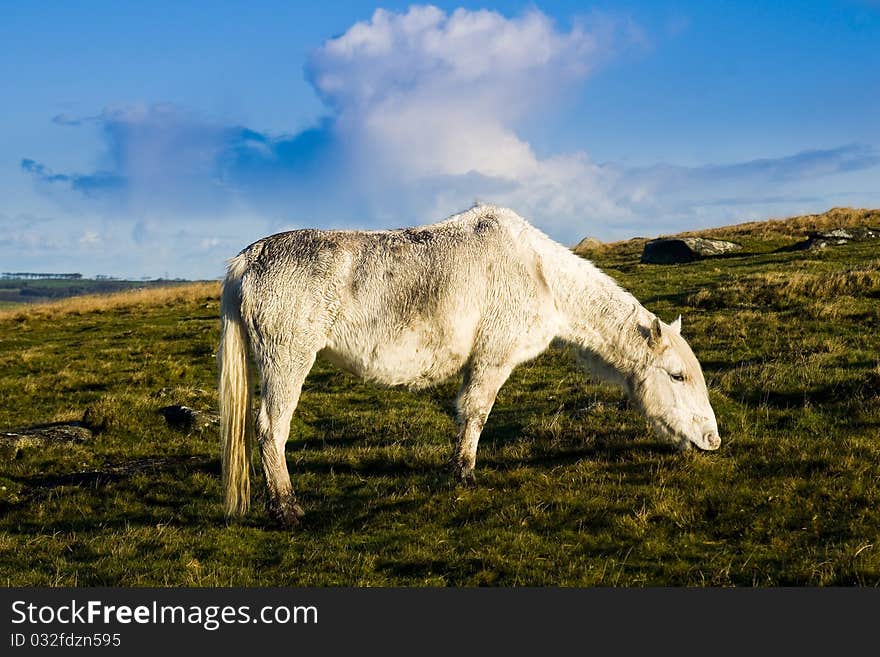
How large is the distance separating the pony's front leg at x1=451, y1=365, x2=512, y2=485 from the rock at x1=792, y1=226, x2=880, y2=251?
27025 mm

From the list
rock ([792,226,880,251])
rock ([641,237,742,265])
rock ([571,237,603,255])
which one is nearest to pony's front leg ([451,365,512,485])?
rock ([792,226,880,251])

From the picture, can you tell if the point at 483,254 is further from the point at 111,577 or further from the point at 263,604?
the point at 111,577

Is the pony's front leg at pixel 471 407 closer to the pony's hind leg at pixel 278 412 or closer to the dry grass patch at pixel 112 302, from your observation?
the pony's hind leg at pixel 278 412

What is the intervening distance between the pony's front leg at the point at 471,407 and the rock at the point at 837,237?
27.0m

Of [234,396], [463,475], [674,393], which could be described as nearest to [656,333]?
[674,393]

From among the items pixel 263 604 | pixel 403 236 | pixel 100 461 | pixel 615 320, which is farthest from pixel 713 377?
pixel 100 461

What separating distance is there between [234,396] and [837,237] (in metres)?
31.2

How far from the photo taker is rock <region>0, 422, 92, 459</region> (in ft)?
38.4

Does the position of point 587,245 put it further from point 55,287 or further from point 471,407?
point 55,287

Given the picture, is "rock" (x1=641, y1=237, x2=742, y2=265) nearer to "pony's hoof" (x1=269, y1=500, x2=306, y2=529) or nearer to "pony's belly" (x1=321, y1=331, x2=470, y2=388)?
"pony's belly" (x1=321, y1=331, x2=470, y2=388)

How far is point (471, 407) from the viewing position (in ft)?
27.9

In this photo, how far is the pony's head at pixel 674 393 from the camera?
8.82 m

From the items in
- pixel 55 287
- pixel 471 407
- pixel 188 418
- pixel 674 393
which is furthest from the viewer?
pixel 55 287

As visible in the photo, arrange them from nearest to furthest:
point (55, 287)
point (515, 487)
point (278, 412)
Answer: point (278, 412), point (515, 487), point (55, 287)
